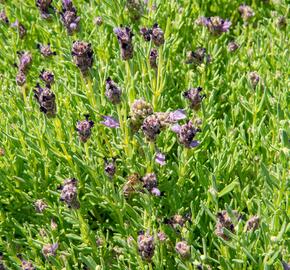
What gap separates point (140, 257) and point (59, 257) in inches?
16.0

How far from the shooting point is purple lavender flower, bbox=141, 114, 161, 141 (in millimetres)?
1994

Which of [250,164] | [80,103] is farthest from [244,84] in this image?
[80,103]

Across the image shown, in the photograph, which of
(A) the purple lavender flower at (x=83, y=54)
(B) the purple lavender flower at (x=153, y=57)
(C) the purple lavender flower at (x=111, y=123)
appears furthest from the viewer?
(B) the purple lavender flower at (x=153, y=57)

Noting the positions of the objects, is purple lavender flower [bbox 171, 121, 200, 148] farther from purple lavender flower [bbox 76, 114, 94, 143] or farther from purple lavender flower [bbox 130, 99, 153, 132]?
purple lavender flower [bbox 76, 114, 94, 143]

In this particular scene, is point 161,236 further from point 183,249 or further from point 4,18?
point 4,18

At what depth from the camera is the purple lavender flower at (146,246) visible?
186cm

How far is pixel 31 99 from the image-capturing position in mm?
2799

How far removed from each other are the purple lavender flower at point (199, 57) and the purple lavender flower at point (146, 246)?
137cm

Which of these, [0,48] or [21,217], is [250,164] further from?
[0,48]

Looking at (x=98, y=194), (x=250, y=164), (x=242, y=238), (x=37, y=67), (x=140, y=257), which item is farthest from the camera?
A: (x=37, y=67)

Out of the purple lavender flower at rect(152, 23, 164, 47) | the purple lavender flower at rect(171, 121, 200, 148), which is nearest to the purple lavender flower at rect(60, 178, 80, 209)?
the purple lavender flower at rect(171, 121, 200, 148)

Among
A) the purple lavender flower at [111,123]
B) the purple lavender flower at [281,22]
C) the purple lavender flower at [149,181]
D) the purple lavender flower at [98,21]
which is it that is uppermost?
the purple lavender flower at [281,22]

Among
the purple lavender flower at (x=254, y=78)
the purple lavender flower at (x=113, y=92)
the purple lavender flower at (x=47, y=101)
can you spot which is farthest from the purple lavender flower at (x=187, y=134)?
the purple lavender flower at (x=254, y=78)

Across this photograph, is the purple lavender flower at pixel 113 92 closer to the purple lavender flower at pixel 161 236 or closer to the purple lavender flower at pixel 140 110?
the purple lavender flower at pixel 140 110
